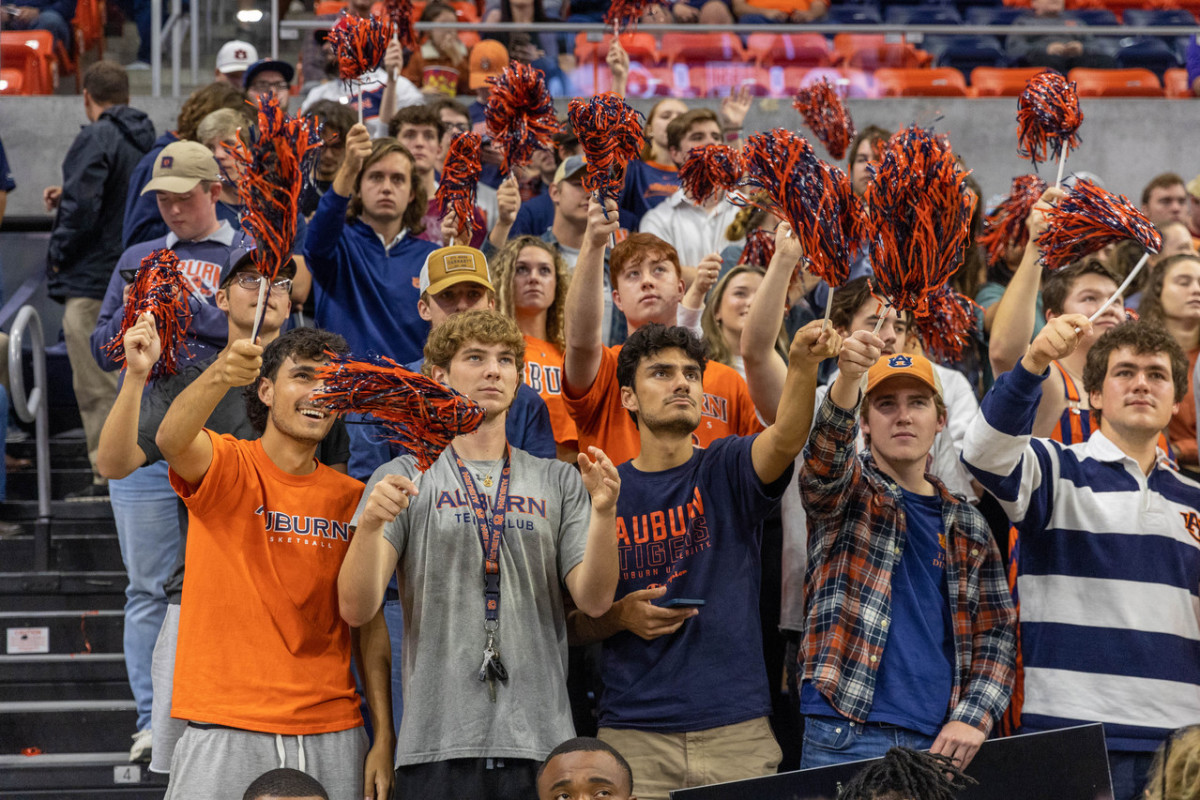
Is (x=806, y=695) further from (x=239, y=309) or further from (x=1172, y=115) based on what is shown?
(x=1172, y=115)

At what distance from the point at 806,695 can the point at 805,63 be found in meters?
6.83

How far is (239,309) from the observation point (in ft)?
13.3

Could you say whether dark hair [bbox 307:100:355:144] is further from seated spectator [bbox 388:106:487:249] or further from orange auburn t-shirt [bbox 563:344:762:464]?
orange auburn t-shirt [bbox 563:344:762:464]

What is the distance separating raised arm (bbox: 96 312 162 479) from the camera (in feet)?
11.0

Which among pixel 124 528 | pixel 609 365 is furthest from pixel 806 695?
pixel 124 528

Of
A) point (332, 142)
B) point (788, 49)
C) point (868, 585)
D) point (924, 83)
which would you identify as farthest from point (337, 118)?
point (924, 83)

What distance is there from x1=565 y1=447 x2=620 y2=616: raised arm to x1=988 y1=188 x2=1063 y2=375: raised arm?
1377 mm

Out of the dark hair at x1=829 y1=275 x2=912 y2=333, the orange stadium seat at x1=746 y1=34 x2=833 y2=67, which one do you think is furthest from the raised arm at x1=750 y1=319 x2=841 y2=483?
the orange stadium seat at x1=746 y1=34 x2=833 y2=67

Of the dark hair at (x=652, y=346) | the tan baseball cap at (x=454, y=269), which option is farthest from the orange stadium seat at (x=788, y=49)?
the dark hair at (x=652, y=346)

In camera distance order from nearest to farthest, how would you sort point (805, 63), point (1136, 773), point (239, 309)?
point (1136, 773)
point (239, 309)
point (805, 63)

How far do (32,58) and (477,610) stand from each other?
7945 millimetres

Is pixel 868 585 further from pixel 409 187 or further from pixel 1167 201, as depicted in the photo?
pixel 1167 201

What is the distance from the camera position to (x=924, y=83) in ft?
33.5

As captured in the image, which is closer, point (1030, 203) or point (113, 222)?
point (1030, 203)
